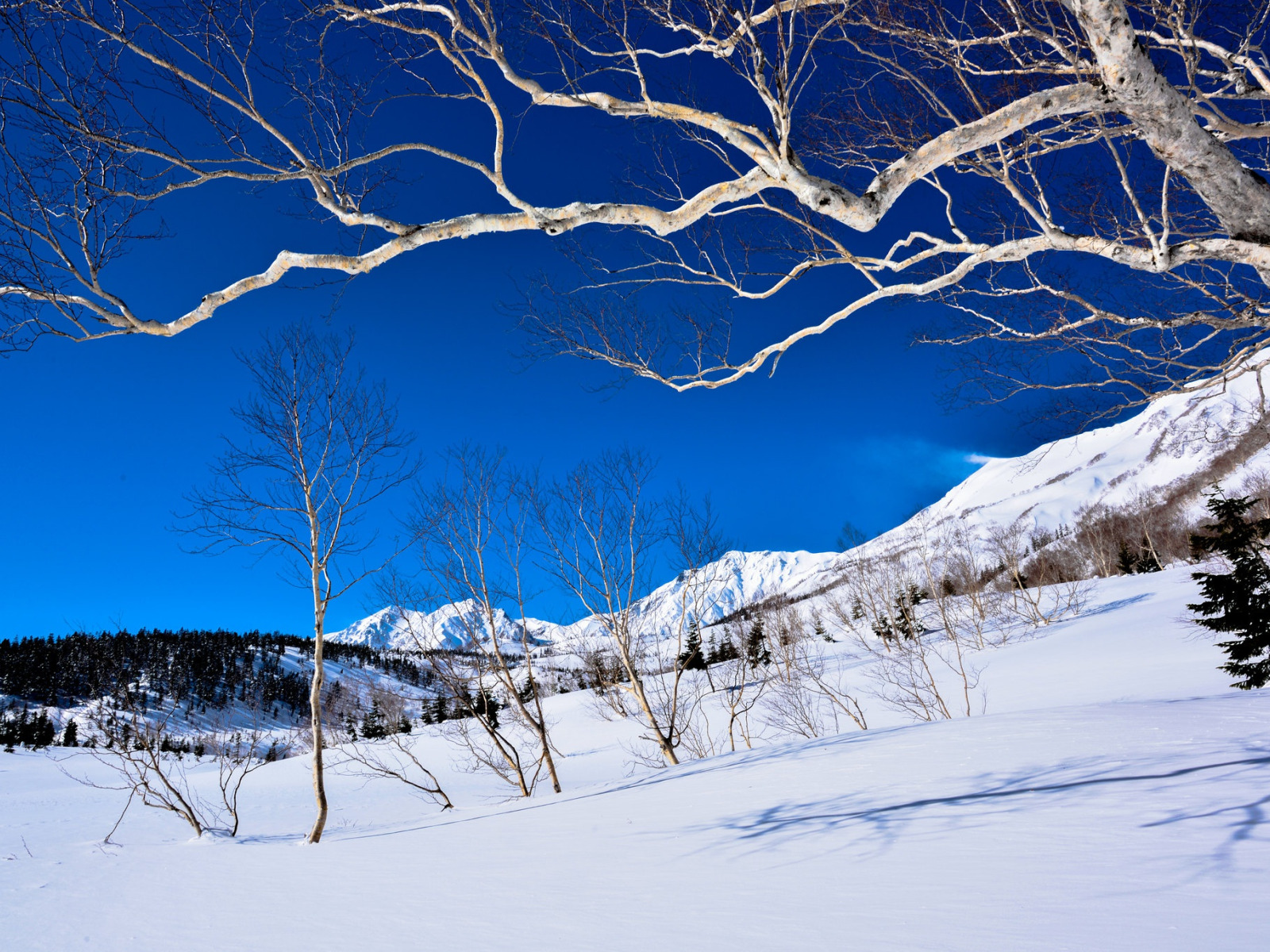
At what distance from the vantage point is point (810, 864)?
9.37 feet

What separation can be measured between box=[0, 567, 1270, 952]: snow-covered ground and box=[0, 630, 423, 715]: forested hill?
70.6 meters

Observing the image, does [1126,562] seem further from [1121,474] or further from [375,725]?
[1121,474]

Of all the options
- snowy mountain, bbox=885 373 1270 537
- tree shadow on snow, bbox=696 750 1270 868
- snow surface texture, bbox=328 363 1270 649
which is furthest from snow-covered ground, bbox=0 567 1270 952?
snowy mountain, bbox=885 373 1270 537

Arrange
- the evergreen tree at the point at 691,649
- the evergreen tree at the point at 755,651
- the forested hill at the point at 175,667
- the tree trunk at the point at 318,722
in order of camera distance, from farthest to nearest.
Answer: the forested hill at the point at 175,667
the evergreen tree at the point at 755,651
the evergreen tree at the point at 691,649
the tree trunk at the point at 318,722

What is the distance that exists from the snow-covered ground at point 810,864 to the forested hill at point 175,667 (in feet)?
232

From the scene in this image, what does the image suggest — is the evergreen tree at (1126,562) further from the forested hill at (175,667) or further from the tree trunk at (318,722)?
the forested hill at (175,667)

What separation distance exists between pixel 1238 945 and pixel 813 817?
8.06 feet

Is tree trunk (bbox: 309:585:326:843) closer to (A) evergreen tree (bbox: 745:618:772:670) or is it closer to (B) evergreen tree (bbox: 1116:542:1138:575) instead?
(A) evergreen tree (bbox: 745:618:772:670)

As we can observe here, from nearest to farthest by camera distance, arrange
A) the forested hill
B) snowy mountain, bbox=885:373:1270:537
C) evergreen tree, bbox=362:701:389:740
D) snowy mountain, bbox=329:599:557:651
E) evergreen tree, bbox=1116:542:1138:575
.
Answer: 1. snowy mountain, bbox=329:599:557:651
2. evergreen tree, bbox=362:701:389:740
3. evergreen tree, bbox=1116:542:1138:575
4. the forested hill
5. snowy mountain, bbox=885:373:1270:537

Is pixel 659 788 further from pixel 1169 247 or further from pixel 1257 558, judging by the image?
pixel 1257 558

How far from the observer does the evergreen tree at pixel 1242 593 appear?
13.0 meters

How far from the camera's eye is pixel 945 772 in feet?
14.9

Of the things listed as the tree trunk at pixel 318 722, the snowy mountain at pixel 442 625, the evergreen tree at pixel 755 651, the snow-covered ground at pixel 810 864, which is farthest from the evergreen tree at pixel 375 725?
the snow-covered ground at pixel 810 864

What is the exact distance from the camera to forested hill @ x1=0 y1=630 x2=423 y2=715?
74.3 m
